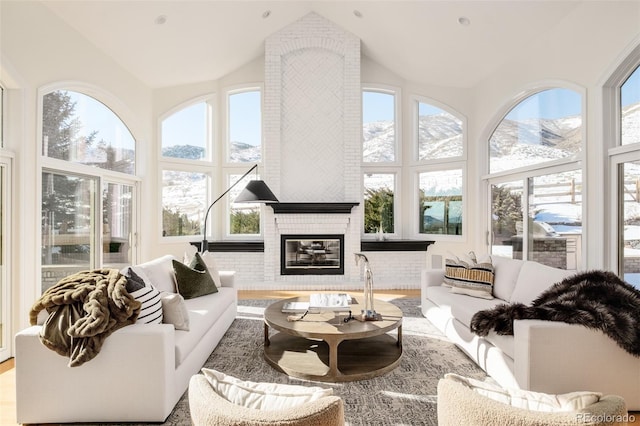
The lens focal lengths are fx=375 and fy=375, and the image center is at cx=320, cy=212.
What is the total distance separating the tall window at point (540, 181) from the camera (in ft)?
13.7

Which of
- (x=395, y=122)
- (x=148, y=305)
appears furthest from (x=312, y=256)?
(x=148, y=305)

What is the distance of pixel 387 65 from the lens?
6840 mm

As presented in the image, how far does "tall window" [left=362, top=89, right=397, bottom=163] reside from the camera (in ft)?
23.1

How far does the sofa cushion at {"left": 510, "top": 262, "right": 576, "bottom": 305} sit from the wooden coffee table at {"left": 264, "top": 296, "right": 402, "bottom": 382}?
1117mm

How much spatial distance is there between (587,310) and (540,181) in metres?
2.80

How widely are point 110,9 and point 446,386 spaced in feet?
16.4

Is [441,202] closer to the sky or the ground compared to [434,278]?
closer to the sky

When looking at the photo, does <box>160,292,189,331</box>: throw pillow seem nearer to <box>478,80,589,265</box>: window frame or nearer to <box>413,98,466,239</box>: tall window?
<box>478,80,589,265</box>: window frame

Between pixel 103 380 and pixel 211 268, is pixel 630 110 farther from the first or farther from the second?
pixel 103 380

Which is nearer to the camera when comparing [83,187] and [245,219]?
[83,187]

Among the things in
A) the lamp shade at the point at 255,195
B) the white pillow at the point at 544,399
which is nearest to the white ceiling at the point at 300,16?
the lamp shade at the point at 255,195

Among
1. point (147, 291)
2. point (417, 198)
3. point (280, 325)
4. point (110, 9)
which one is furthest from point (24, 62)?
point (417, 198)

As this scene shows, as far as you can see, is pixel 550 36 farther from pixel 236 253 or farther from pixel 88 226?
pixel 88 226

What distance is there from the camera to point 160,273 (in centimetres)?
343
